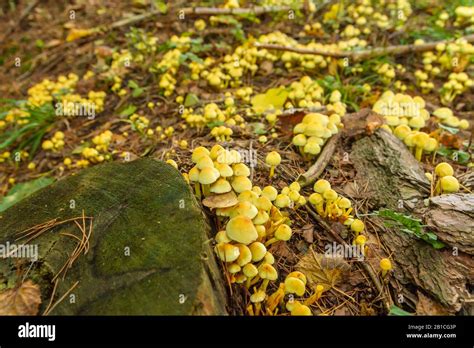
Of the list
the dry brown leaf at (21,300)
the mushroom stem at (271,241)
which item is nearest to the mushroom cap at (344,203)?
the mushroom stem at (271,241)

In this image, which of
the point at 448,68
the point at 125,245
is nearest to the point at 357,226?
the point at 125,245

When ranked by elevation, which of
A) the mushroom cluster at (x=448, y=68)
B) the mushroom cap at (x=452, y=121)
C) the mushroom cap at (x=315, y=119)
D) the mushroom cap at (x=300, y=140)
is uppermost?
the mushroom cluster at (x=448, y=68)

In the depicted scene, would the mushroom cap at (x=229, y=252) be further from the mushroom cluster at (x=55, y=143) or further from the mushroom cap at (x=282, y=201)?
the mushroom cluster at (x=55, y=143)

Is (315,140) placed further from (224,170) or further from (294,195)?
(224,170)

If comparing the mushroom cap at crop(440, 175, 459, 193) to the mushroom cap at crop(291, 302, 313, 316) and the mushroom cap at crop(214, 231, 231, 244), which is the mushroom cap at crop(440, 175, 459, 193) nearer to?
the mushroom cap at crop(291, 302, 313, 316)

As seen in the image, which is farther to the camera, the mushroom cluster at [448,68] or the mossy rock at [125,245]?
the mushroom cluster at [448,68]

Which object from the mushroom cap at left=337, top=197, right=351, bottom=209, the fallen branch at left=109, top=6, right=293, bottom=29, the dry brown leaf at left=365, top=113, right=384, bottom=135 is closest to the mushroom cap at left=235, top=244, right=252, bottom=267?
the mushroom cap at left=337, top=197, right=351, bottom=209
